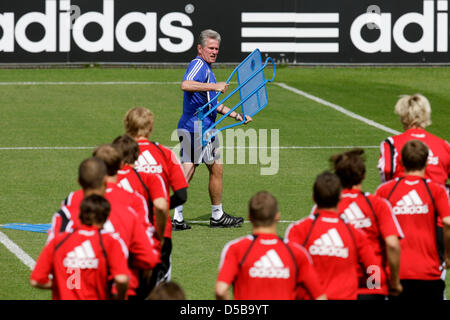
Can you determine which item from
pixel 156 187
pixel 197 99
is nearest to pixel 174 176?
pixel 156 187

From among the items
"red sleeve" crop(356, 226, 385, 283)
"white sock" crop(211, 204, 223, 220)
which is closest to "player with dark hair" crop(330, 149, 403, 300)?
"red sleeve" crop(356, 226, 385, 283)

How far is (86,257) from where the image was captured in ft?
20.3

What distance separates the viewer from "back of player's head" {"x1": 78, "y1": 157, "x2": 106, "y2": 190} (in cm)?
655

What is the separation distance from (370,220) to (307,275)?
1056 millimetres

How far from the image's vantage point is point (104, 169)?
261 inches

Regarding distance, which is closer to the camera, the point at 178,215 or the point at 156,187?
the point at 156,187

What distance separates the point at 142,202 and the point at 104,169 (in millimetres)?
788

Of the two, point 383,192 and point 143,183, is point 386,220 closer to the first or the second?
point 383,192

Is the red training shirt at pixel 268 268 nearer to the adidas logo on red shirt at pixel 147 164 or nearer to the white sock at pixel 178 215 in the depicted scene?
the adidas logo on red shirt at pixel 147 164

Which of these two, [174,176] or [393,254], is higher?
[174,176]

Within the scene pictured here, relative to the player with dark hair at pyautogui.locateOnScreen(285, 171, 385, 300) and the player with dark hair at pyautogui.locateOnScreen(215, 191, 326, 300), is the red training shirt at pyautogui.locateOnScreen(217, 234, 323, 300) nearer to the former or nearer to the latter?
the player with dark hair at pyautogui.locateOnScreen(215, 191, 326, 300)

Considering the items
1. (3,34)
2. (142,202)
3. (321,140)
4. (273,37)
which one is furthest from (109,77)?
(142,202)
